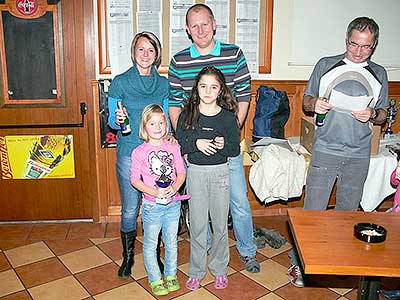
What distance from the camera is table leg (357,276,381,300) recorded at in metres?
1.83

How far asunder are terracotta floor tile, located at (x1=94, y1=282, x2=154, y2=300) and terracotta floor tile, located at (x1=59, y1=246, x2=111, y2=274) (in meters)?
0.36

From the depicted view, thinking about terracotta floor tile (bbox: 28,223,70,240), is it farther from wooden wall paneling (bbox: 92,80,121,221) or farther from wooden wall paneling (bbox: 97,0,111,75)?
wooden wall paneling (bbox: 97,0,111,75)

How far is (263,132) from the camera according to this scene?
346 cm

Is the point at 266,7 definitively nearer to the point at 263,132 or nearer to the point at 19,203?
the point at 263,132

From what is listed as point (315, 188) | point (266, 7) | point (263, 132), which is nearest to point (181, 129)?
point (315, 188)

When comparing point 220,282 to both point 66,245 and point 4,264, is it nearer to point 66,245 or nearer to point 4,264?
point 66,245

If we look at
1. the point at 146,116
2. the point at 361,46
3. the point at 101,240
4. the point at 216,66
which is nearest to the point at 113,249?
the point at 101,240

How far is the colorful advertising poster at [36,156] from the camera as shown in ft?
11.4

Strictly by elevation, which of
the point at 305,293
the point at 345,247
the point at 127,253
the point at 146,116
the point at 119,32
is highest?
the point at 119,32

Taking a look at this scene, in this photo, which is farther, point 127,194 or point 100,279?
point 100,279

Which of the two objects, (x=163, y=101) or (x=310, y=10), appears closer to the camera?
(x=163, y=101)

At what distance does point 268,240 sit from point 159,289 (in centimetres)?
102

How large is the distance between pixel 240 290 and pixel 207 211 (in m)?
0.53

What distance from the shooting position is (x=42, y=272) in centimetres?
286
